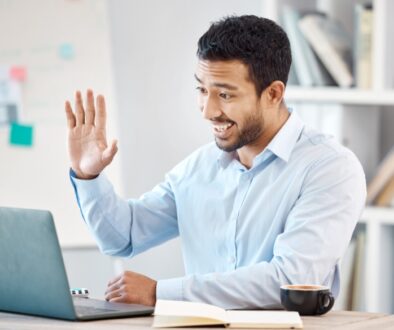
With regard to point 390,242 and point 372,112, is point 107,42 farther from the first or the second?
point 390,242

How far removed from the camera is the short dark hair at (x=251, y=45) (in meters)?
2.29

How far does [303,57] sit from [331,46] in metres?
0.11

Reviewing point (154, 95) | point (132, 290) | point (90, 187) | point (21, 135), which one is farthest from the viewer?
point (154, 95)

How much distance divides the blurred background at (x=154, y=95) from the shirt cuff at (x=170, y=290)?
59.0 inches

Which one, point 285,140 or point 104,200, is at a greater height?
point 285,140

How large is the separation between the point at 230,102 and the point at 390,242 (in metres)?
1.38

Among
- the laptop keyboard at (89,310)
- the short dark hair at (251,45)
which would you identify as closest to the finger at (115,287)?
the laptop keyboard at (89,310)

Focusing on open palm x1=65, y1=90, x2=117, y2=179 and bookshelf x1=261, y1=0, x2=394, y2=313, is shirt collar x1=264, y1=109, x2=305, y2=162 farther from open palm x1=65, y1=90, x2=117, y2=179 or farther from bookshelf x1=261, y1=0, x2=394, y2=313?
bookshelf x1=261, y1=0, x2=394, y2=313

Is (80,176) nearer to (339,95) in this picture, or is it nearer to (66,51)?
(339,95)

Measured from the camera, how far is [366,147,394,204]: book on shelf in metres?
3.45

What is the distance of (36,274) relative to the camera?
1864 mm

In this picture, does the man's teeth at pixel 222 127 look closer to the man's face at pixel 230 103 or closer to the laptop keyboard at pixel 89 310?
the man's face at pixel 230 103

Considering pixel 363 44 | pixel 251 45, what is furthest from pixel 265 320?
pixel 363 44

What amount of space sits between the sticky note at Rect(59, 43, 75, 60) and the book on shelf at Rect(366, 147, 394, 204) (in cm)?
124
